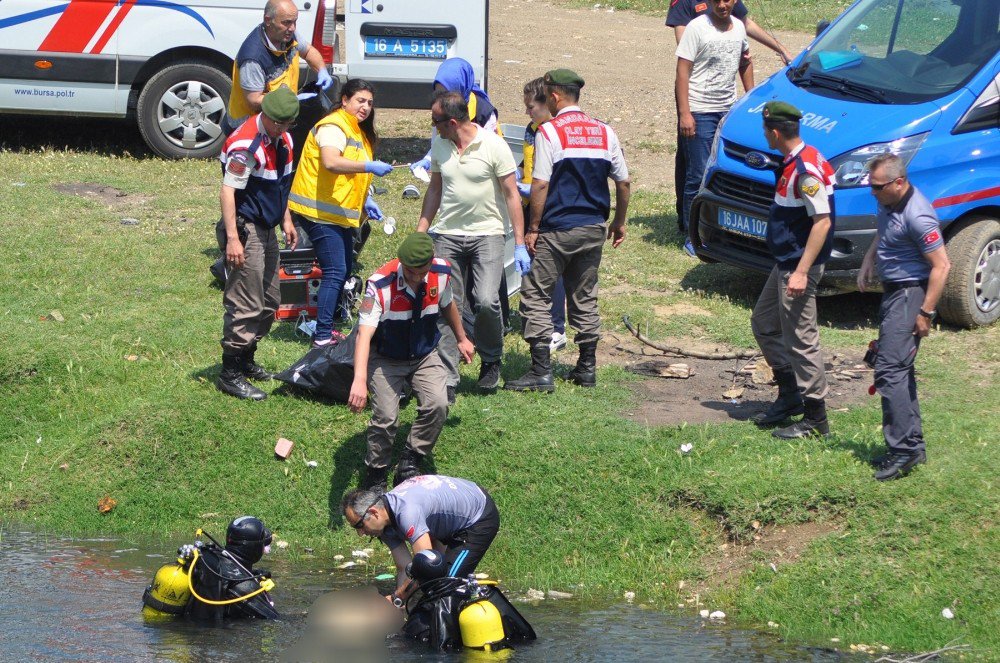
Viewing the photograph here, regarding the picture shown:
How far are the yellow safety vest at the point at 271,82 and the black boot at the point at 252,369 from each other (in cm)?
189

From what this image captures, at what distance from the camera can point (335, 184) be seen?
8.73 meters

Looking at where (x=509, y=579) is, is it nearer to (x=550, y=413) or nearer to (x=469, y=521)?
(x=469, y=521)

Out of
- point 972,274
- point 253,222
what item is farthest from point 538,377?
point 972,274

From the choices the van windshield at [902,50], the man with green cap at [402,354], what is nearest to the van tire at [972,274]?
the van windshield at [902,50]

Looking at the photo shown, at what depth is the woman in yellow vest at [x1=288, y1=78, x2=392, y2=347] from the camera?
8.59 meters

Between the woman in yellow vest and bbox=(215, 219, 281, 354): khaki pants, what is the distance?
0.54 meters

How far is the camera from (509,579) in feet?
24.0

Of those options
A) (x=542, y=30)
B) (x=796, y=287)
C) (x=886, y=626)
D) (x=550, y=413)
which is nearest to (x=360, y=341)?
(x=550, y=413)

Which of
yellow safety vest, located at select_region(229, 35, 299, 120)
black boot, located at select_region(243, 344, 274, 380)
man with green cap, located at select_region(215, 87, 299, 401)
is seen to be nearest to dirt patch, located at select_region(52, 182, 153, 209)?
yellow safety vest, located at select_region(229, 35, 299, 120)

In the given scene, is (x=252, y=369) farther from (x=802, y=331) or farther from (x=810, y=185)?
(x=810, y=185)

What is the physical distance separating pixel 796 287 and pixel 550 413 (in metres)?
1.90

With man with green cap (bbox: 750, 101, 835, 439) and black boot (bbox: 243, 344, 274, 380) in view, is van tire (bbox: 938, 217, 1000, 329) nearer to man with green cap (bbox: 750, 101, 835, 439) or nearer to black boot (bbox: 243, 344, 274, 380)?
man with green cap (bbox: 750, 101, 835, 439)

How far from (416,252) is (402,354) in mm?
742

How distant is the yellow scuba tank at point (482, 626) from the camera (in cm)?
607
